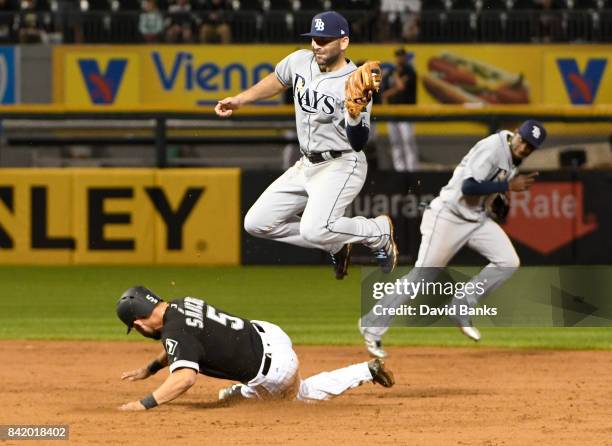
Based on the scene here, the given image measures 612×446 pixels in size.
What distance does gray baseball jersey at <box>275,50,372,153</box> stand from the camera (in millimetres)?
9172

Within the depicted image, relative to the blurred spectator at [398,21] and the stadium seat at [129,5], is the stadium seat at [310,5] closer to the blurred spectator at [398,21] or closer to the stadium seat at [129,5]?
the blurred spectator at [398,21]

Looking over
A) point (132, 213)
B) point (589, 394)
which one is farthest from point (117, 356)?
point (132, 213)

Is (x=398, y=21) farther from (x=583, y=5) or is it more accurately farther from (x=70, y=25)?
(x=70, y=25)

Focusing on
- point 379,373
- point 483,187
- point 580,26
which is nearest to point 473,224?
point 483,187

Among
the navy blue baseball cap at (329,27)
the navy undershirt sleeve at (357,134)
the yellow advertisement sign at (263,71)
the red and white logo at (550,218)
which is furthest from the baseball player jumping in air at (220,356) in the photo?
the yellow advertisement sign at (263,71)

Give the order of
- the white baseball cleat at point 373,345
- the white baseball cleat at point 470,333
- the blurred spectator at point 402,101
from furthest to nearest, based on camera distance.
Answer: the blurred spectator at point 402,101, the white baseball cleat at point 470,333, the white baseball cleat at point 373,345

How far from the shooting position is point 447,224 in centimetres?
1097

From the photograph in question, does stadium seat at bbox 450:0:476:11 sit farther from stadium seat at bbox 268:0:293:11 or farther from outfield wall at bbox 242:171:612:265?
outfield wall at bbox 242:171:612:265

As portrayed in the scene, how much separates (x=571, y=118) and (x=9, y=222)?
6669 mm

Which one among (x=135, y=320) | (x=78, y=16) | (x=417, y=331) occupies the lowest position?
(x=417, y=331)

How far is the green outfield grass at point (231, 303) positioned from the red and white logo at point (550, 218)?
2.03 m

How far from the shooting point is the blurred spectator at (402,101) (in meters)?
17.3

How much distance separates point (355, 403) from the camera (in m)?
8.97

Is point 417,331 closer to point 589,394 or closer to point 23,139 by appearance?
point 589,394
